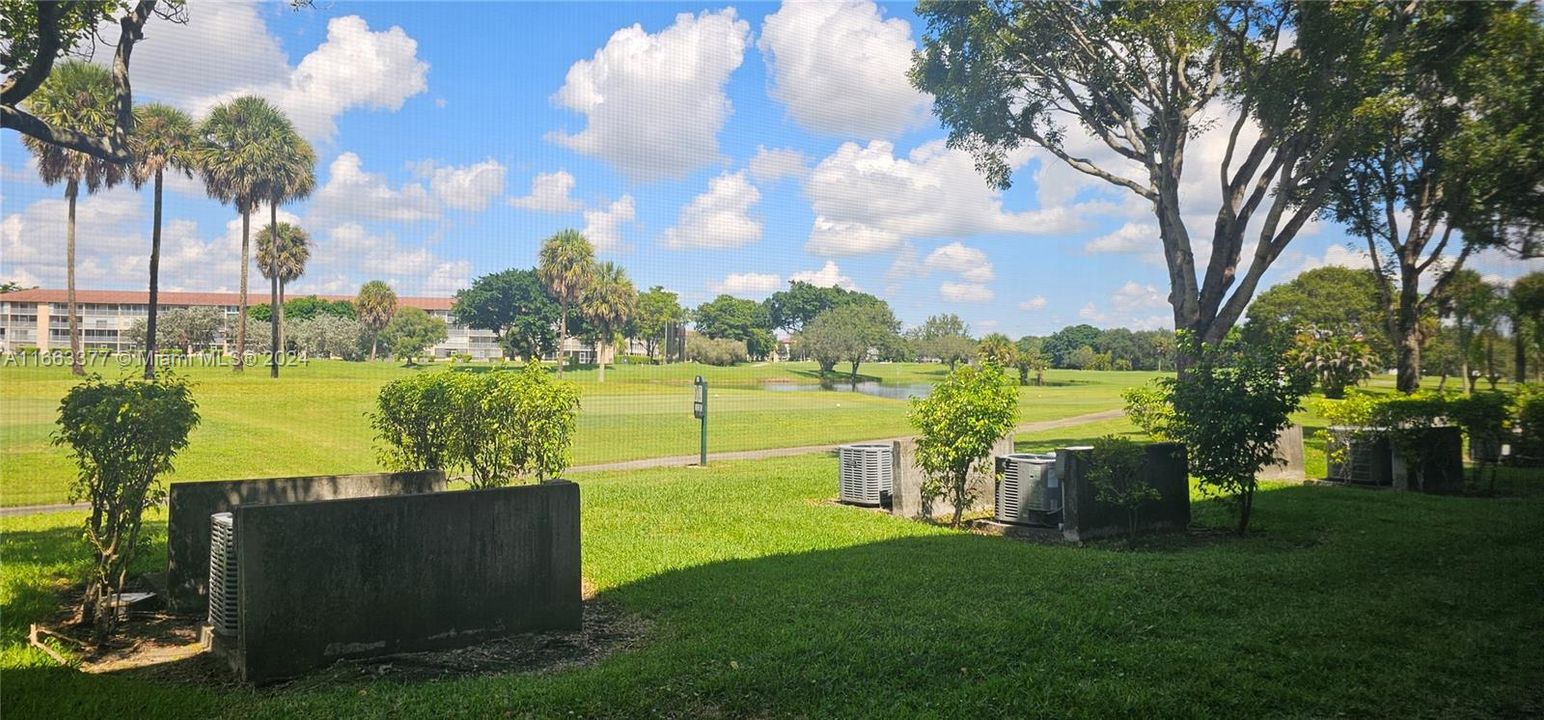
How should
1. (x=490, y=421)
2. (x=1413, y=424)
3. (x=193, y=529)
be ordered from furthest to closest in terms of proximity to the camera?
1. (x=1413, y=424)
2. (x=490, y=421)
3. (x=193, y=529)

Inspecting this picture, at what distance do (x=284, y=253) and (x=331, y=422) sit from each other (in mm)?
3878

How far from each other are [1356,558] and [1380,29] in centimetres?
1081

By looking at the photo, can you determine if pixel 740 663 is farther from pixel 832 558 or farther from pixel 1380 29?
pixel 1380 29

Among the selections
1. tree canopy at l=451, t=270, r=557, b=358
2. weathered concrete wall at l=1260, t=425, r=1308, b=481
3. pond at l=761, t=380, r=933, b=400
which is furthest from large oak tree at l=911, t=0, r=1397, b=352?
pond at l=761, t=380, r=933, b=400

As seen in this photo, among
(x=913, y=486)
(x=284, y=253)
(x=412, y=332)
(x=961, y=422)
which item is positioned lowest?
(x=913, y=486)

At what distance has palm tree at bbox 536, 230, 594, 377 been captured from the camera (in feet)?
88.6

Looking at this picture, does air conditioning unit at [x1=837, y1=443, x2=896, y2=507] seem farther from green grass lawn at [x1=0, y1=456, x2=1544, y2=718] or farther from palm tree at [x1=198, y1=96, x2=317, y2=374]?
palm tree at [x1=198, y1=96, x2=317, y2=374]

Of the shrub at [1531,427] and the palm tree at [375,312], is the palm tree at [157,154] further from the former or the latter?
the shrub at [1531,427]

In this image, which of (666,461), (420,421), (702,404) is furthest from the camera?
(666,461)

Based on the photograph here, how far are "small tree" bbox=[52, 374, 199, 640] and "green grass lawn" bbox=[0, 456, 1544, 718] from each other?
0.45 metres

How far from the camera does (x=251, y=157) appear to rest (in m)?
11.6

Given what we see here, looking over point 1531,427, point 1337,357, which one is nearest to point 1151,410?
point 1531,427

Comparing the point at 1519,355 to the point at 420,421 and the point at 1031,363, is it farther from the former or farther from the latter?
the point at 1031,363

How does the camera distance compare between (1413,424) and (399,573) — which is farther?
(1413,424)
